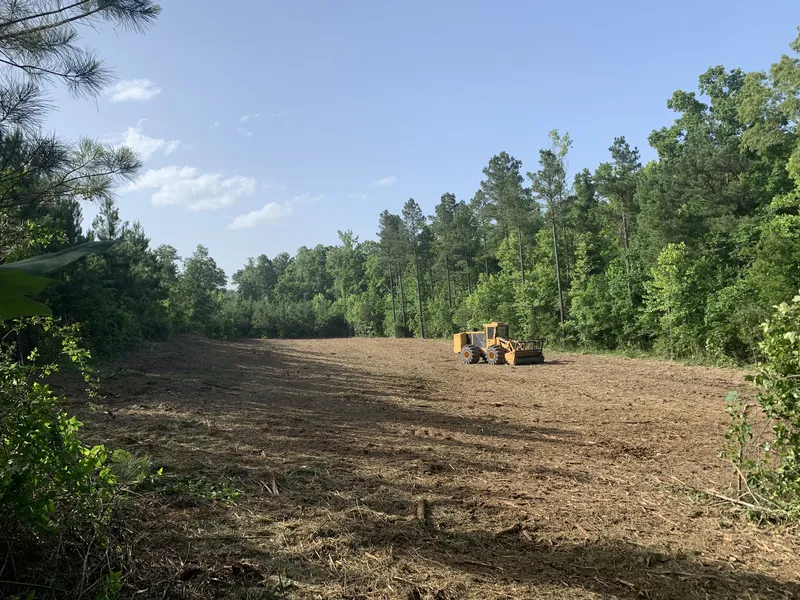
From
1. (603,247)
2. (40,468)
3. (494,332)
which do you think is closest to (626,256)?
(603,247)

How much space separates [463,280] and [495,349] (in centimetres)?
3174

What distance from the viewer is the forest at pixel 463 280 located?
303cm

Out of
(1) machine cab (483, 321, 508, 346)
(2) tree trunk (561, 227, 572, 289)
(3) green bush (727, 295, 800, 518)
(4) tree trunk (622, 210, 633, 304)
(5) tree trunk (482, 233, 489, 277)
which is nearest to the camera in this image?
(3) green bush (727, 295, 800, 518)

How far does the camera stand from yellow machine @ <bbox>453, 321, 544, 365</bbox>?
20.6 metres

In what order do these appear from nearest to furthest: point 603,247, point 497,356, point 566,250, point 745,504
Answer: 1. point 745,504
2. point 497,356
3. point 603,247
4. point 566,250

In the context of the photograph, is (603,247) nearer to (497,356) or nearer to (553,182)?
(553,182)

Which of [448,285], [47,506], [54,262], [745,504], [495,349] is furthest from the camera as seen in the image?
[448,285]

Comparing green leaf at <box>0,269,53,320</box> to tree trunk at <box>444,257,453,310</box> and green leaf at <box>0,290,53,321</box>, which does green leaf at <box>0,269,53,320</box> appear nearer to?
green leaf at <box>0,290,53,321</box>

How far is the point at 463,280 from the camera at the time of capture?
5247 cm

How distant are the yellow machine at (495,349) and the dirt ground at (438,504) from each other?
8.59 m

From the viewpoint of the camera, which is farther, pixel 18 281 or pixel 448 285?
pixel 448 285

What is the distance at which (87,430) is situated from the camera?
25.9 ft

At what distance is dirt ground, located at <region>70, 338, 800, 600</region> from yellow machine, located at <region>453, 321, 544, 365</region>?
28.2 feet

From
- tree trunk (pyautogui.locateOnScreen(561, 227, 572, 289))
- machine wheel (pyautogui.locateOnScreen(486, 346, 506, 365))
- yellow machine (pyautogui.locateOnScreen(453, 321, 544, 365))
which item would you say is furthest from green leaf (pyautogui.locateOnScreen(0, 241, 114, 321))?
tree trunk (pyautogui.locateOnScreen(561, 227, 572, 289))
